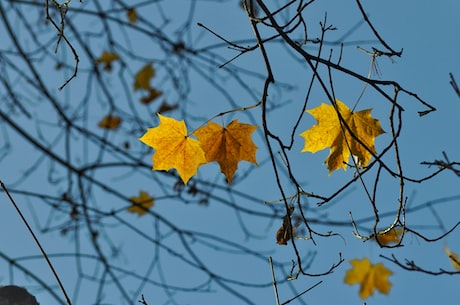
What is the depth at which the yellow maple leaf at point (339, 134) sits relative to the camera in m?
1.51

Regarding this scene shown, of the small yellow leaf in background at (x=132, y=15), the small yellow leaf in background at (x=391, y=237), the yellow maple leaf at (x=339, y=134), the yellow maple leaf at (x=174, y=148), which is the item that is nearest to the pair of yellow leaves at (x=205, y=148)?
the yellow maple leaf at (x=174, y=148)

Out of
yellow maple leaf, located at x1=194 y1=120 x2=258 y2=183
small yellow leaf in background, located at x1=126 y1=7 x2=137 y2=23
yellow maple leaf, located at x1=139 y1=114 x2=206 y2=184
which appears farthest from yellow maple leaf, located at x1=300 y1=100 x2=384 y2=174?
small yellow leaf in background, located at x1=126 y1=7 x2=137 y2=23

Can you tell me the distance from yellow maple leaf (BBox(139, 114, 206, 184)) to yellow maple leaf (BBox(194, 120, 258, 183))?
1.3 inches

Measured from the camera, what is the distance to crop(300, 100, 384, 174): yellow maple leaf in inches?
59.3

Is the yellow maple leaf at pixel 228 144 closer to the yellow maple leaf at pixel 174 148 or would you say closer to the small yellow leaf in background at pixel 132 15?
the yellow maple leaf at pixel 174 148

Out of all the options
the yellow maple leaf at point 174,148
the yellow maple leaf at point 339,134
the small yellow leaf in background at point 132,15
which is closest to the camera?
the yellow maple leaf at point 339,134

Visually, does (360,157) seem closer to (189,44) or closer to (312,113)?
(312,113)

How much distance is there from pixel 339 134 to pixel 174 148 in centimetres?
46

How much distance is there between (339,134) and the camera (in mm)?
1542

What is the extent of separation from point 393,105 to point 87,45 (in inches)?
93.3

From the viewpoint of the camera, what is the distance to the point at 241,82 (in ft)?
11.1

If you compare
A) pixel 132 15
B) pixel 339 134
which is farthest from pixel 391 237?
pixel 132 15

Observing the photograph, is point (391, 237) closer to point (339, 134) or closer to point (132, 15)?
point (339, 134)

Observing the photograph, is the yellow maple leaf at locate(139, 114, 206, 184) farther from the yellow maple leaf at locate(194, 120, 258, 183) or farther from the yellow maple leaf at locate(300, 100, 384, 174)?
the yellow maple leaf at locate(300, 100, 384, 174)
